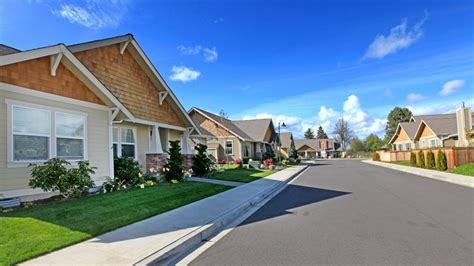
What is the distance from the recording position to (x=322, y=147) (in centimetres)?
10038

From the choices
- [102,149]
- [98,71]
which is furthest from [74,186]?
[98,71]

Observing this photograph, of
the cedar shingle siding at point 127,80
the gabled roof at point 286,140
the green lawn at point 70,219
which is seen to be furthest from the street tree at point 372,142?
the green lawn at point 70,219

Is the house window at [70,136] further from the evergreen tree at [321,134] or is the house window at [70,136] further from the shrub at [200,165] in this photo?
the evergreen tree at [321,134]

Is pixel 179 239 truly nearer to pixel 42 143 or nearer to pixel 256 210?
pixel 256 210

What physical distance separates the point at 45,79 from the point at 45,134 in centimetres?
165

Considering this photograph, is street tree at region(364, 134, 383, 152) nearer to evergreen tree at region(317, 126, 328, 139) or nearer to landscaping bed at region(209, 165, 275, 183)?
evergreen tree at region(317, 126, 328, 139)

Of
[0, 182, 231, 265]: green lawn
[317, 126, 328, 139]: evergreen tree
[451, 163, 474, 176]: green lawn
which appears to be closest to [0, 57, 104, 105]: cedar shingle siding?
[0, 182, 231, 265]: green lawn

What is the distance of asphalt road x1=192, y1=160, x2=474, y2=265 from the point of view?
5137 millimetres

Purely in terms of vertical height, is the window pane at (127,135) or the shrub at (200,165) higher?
the window pane at (127,135)

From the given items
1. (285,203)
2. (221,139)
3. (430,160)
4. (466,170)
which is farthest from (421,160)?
(285,203)

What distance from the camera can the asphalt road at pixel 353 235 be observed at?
5.14 meters

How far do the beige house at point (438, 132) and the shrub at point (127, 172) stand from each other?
26.5 m

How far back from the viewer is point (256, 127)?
47.9 m

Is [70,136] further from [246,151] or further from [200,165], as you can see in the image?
[246,151]
